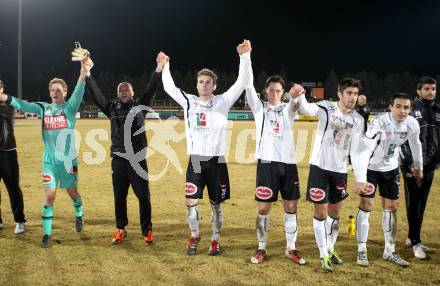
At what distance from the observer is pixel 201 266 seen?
6.09 metres

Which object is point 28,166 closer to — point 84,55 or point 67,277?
point 84,55

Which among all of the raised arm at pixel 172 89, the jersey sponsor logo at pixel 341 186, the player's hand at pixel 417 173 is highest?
the raised arm at pixel 172 89

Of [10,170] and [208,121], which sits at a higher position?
[208,121]

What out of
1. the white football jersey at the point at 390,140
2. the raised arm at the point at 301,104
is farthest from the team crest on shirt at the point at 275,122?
the white football jersey at the point at 390,140

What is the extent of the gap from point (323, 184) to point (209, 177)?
5.70ft

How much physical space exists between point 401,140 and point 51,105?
575 cm

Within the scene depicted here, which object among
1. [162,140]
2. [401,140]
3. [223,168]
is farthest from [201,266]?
[162,140]

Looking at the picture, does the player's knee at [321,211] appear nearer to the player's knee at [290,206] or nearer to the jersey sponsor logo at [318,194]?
the jersey sponsor logo at [318,194]

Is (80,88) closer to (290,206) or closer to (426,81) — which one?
(290,206)

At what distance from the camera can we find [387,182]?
634cm

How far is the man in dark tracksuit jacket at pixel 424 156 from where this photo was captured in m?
6.79

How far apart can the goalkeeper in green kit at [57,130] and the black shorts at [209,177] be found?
7.55 feet

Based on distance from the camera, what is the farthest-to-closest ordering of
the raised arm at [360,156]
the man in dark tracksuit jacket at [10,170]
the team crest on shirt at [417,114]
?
1. the man in dark tracksuit jacket at [10,170]
2. the team crest on shirt at [417,114]
3. the raised arm at [360,156]

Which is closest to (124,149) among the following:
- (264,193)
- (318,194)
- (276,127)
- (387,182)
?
(264,193)
